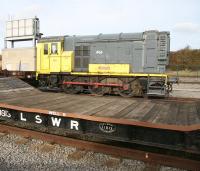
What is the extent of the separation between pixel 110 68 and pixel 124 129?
36.3ft

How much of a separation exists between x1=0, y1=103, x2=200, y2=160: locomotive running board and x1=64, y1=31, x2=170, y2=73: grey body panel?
1033 centimetres

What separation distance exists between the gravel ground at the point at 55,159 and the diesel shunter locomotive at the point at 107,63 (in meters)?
9.21

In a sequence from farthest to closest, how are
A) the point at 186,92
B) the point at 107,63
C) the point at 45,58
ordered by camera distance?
the point at 186,92
the point at 45,58
the point at 107,63

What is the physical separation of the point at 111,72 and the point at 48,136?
9708mm

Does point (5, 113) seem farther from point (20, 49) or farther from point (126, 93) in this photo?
point (20, 49)

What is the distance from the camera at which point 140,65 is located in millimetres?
14805

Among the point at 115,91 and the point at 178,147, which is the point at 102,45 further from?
the point at 178,147

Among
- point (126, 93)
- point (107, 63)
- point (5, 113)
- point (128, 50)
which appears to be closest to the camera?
point (5, 113)

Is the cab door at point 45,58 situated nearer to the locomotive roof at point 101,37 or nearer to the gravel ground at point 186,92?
the locomotive roof at point 101,37

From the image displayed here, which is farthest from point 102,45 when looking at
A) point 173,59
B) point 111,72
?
point 173,59

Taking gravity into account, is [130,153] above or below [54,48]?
below

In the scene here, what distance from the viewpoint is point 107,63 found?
15562 mm

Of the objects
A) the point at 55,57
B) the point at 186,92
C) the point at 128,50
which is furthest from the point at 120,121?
the point at 186,92

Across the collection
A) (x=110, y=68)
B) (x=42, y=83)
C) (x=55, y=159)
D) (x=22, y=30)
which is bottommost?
(x=55, y=159)
